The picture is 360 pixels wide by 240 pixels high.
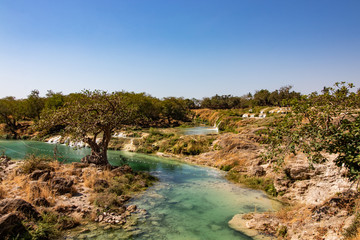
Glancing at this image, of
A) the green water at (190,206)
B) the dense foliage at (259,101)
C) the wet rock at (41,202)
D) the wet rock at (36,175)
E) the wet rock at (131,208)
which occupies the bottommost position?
the green water at (190,206)

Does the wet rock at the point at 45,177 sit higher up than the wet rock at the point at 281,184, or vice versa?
the wet rock at the point at 45,177

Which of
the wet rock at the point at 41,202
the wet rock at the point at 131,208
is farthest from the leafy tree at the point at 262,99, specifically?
the wet rock at the point at 41,202

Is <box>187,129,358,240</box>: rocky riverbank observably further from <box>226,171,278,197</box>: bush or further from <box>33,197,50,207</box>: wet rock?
<box>33,197,50,207</box>: wet rock

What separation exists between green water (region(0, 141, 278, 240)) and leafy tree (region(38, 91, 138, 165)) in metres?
6.93

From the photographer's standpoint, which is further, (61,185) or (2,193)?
(61,185)

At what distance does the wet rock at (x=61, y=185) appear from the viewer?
15.9 metres

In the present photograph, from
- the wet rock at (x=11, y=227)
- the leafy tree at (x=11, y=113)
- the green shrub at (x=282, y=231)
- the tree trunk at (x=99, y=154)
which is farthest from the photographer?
the leafy tree at (x=11, y=113)

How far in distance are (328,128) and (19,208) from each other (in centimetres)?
1621

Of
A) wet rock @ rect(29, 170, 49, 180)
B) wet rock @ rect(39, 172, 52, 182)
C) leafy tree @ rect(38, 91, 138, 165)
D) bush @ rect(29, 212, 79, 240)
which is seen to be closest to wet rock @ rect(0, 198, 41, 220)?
bush @ rect(29, 212, 79, 240)

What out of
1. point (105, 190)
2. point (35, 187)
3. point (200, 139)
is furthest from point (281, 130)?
point (200, 139)

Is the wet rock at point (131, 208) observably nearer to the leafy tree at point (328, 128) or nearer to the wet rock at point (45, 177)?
the wet rock at point (45, 177)

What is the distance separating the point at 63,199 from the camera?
1505 cm

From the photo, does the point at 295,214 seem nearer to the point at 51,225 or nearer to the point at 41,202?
the point at 51,225

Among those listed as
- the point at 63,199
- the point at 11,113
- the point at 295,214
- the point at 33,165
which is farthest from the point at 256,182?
the point at 11,113
